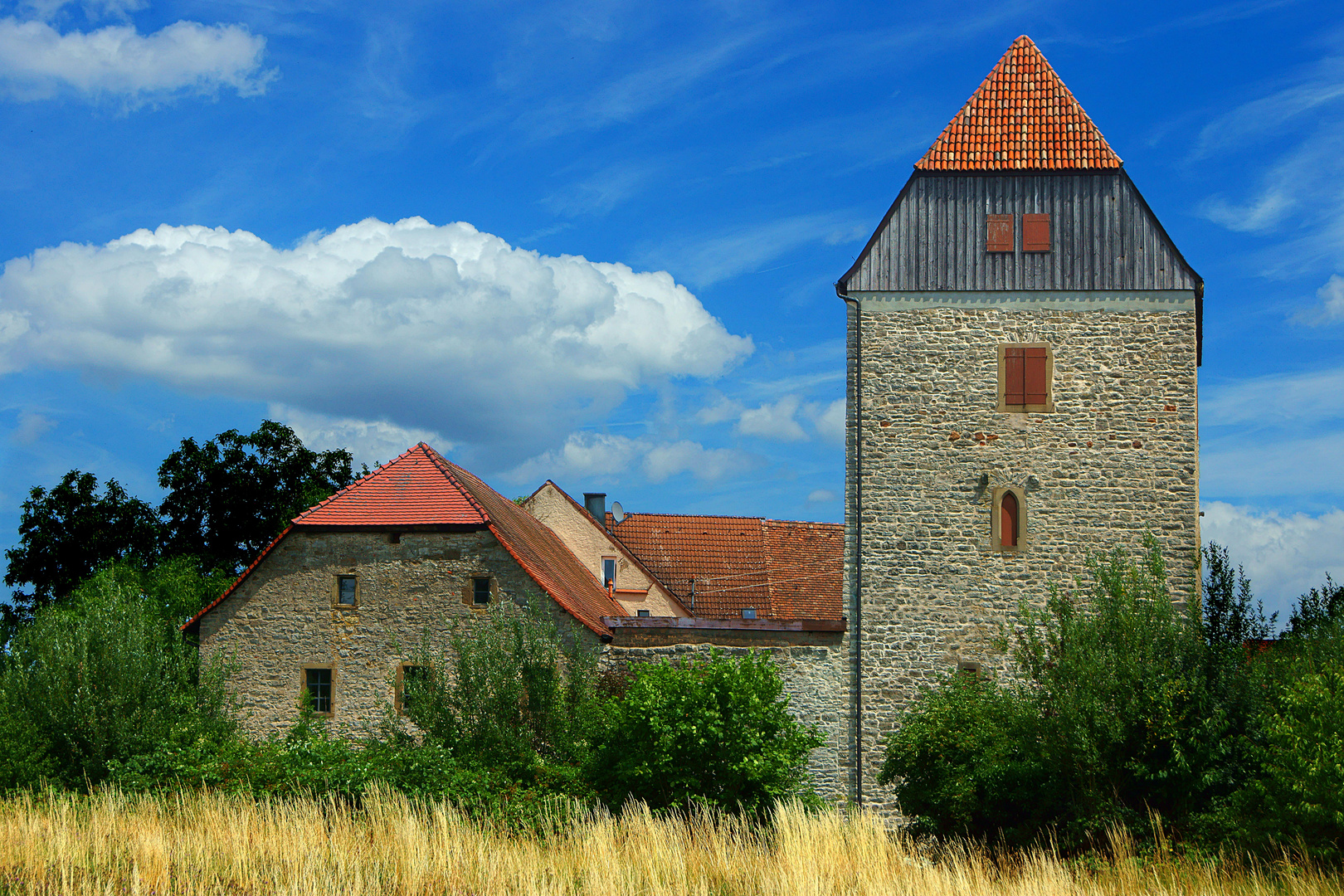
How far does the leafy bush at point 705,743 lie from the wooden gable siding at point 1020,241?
8048mm

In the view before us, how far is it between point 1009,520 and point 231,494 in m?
22.4

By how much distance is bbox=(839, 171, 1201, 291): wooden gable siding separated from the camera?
21.0 m

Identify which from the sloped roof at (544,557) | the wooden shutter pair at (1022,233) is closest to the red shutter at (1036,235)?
the wooden shutter pair at (1022,233)

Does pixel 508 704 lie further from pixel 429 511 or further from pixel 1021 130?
pixel 1021 130

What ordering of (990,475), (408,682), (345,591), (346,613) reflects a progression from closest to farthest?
(408,682) → (990,475) → (346,613) → (345,591)

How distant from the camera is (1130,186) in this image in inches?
832

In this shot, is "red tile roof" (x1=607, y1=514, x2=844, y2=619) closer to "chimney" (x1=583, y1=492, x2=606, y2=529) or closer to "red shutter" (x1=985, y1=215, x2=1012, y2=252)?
"chimney" (x1=583, y1=492, x2=606, y2=529)

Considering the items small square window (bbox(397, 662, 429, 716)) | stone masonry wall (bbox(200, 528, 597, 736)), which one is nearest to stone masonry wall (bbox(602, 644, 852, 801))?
stone masonry wall (bbox(200, 528, 597, 736))

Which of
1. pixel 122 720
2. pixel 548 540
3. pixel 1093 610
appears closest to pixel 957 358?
pixel 1093 610

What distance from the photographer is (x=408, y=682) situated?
1856cm

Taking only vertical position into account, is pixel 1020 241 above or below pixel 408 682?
above

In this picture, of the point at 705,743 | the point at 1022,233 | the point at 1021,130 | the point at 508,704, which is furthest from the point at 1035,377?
the point at 508,704

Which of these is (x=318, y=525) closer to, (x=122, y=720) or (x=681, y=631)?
(x=122, y=720)

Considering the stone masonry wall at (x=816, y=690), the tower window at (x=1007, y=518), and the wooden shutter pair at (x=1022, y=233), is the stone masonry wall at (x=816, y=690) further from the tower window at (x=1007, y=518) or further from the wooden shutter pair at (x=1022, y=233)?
the wooden shutter pair at (x=1022, y=233)
